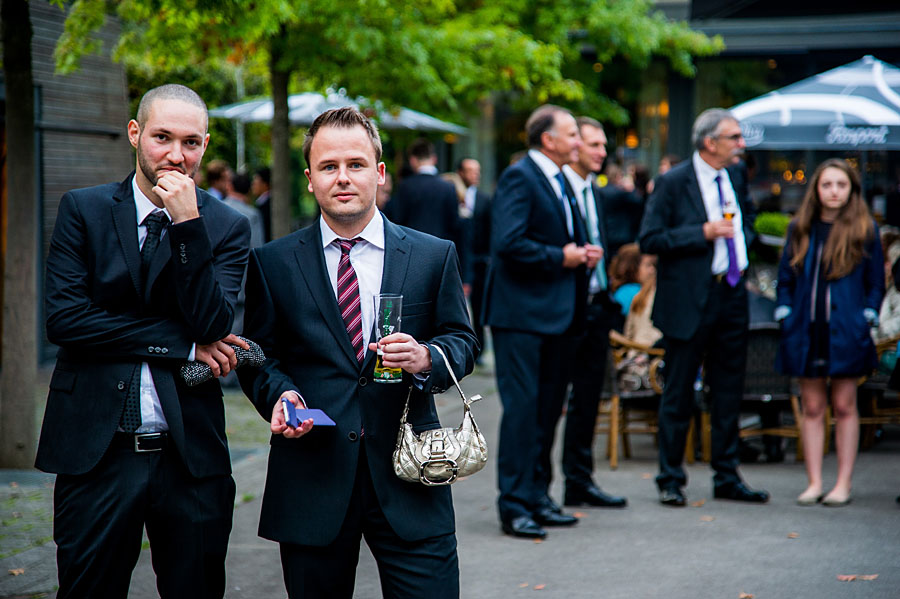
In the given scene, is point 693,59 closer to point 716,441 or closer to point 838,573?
point 716,441

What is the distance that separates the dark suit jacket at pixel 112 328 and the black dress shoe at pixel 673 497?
4337 mm

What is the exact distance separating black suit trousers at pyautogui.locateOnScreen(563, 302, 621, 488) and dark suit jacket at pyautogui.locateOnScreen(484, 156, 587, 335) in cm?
64

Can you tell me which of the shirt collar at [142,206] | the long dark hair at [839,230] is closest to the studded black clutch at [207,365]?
the shirt collar at [142,206]

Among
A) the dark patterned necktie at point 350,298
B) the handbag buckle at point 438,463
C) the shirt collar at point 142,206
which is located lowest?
the handbag buckle at point 438,463

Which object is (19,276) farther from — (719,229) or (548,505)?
(719,229)

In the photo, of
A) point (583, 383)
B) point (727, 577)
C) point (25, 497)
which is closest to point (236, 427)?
point (25, 497)

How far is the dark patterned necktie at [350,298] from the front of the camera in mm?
3391

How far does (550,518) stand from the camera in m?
6.73

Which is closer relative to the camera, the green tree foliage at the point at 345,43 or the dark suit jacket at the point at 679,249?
the dark suit jacket at the point at 679,249

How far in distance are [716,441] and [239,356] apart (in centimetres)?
468

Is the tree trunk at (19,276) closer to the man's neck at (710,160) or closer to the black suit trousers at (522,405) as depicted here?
the black suit trousers at (522,405)

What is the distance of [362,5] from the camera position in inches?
365

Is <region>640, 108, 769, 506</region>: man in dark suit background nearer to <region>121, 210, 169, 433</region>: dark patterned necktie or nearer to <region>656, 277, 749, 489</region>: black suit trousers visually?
<region>656, 277, 749, 489</region>: black suit trousers

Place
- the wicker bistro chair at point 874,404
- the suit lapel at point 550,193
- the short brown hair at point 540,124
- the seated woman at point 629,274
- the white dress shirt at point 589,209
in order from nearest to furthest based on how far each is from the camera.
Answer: the suit lapel at point 550,193 < the short brown hair at point 540,124 < the white dress shirt at point 589,209 < the wicker bistro chair at point 874,404 < the seated woman at point 629,274
